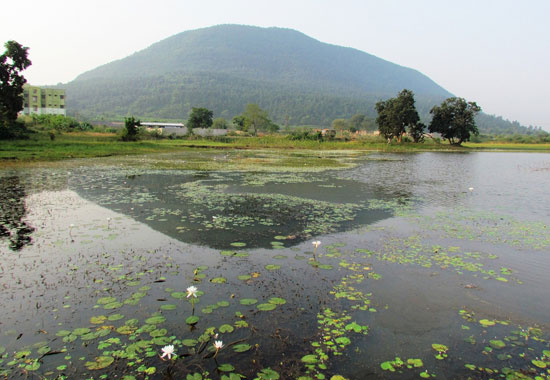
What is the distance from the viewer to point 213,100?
191 m

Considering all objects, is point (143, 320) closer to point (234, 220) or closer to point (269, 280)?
point (269, 280)

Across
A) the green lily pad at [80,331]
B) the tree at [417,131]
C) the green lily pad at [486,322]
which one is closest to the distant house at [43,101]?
the tree at [417,131]

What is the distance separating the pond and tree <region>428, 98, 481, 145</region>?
6028 cm

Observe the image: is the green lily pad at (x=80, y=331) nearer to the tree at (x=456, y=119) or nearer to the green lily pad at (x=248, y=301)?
the green lily pad at (x=248, y=301)

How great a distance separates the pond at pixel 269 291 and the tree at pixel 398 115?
53773 mm

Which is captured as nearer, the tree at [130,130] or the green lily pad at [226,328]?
the green lily pad at [226,328]

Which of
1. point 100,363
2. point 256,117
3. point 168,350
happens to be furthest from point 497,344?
point 256,117

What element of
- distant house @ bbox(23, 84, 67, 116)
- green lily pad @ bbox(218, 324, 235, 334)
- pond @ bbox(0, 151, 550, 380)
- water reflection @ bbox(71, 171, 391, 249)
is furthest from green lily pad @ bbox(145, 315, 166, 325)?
distant house @ bbox(23, 84, 67, 116)

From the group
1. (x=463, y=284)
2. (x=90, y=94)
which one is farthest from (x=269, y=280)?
(x=90, y=94)

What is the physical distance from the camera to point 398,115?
62.8 meters

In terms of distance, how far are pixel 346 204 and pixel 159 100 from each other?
624 ft

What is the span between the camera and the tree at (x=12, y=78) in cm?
3791

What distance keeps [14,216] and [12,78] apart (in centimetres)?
3777

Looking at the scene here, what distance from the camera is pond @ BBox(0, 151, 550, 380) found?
409 cm
